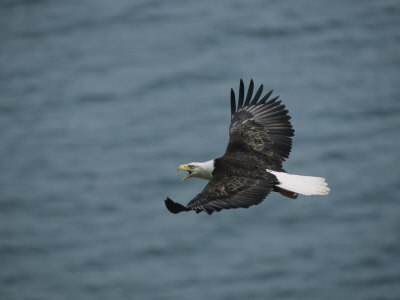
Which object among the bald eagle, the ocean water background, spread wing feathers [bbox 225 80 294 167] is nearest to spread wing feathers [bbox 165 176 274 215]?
the bald eagle

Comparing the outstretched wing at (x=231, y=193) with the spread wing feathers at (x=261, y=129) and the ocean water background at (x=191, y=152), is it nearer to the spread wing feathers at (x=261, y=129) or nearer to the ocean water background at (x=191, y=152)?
the spread wing feathers at (x=261, y=129)

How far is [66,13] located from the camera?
142 ft

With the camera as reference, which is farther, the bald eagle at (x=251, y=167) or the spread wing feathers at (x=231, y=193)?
the bald eagle at (x=251, y=167)

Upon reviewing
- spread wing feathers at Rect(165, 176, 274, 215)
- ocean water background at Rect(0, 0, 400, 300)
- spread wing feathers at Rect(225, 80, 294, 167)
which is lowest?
spread wing feathers at Rect(165, 176, 274, 215)

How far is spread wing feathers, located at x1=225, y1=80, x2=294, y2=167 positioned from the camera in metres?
12.6

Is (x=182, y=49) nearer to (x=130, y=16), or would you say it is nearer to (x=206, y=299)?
(x=130, y=16)

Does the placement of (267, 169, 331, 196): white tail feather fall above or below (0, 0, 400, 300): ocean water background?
below

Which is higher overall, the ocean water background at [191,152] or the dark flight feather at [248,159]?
the ocean water background at [191,152]

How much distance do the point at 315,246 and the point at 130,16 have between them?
1868 cm

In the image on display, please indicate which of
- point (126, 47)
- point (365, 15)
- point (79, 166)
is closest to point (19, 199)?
point (79, 166)

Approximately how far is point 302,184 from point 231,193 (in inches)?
48.5

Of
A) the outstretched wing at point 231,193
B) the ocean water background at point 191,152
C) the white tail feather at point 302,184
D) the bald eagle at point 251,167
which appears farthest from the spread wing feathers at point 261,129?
the ocean water background at point 191,152

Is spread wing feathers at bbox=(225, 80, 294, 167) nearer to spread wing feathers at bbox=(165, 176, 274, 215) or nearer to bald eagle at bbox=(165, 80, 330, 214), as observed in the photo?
bald eagle at bbox=(165, 80, 330, 214)

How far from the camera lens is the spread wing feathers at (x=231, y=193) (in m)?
10.7
